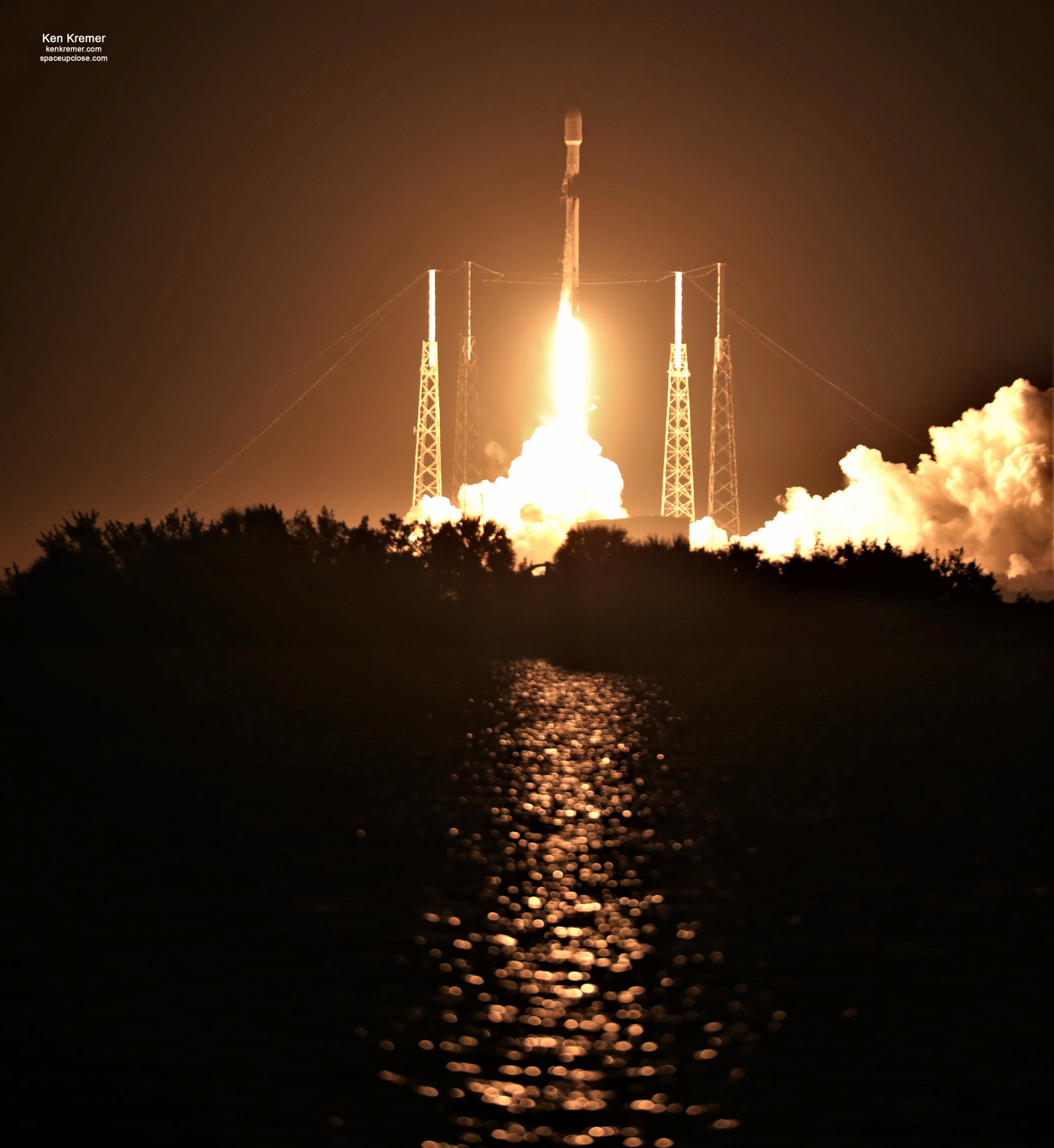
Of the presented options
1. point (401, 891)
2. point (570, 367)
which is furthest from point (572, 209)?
point (401, 891)

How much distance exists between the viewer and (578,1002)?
9406 millimetres

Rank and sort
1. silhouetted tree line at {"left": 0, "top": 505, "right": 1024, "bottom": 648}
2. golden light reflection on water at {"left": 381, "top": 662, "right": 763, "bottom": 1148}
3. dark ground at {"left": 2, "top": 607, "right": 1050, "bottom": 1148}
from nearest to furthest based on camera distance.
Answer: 1. golden light reflection on water at {"left": 381, "top": 662, "right": 763, "bottom": 1148}
2. dark ground at {"left": 2, "top": 607, "right": 1050, "bottom": 1148}
3. silhouetted tree line at {"left": 0, "top": 505, "right": 1024, "bottom": 648}

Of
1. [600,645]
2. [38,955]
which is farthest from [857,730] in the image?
[600,645]

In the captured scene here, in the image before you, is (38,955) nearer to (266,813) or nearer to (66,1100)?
(66,1100)

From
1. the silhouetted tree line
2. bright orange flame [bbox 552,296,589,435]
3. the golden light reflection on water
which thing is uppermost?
bright orange flame [bbox 552,296,589,435]

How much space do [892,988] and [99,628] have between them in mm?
51722

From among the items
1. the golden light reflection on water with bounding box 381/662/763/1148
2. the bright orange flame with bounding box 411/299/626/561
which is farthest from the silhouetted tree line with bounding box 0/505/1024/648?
the golden light reflection on water with bounding box 381/662/763/1148

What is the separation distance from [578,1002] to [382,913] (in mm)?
3156

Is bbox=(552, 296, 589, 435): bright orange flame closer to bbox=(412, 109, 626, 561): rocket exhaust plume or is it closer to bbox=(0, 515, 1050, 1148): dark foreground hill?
bbox=(412, 109, 626, 561): rocket exhaust plume

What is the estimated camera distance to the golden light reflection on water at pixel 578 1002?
7477 millimetres

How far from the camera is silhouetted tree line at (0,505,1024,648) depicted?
5712 centimetres

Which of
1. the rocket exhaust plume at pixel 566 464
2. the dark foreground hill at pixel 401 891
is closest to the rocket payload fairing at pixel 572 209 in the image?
the rocket exhaust plume at pixel 566 464

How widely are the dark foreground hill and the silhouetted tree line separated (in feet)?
53.6

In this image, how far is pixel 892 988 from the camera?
981 cm
